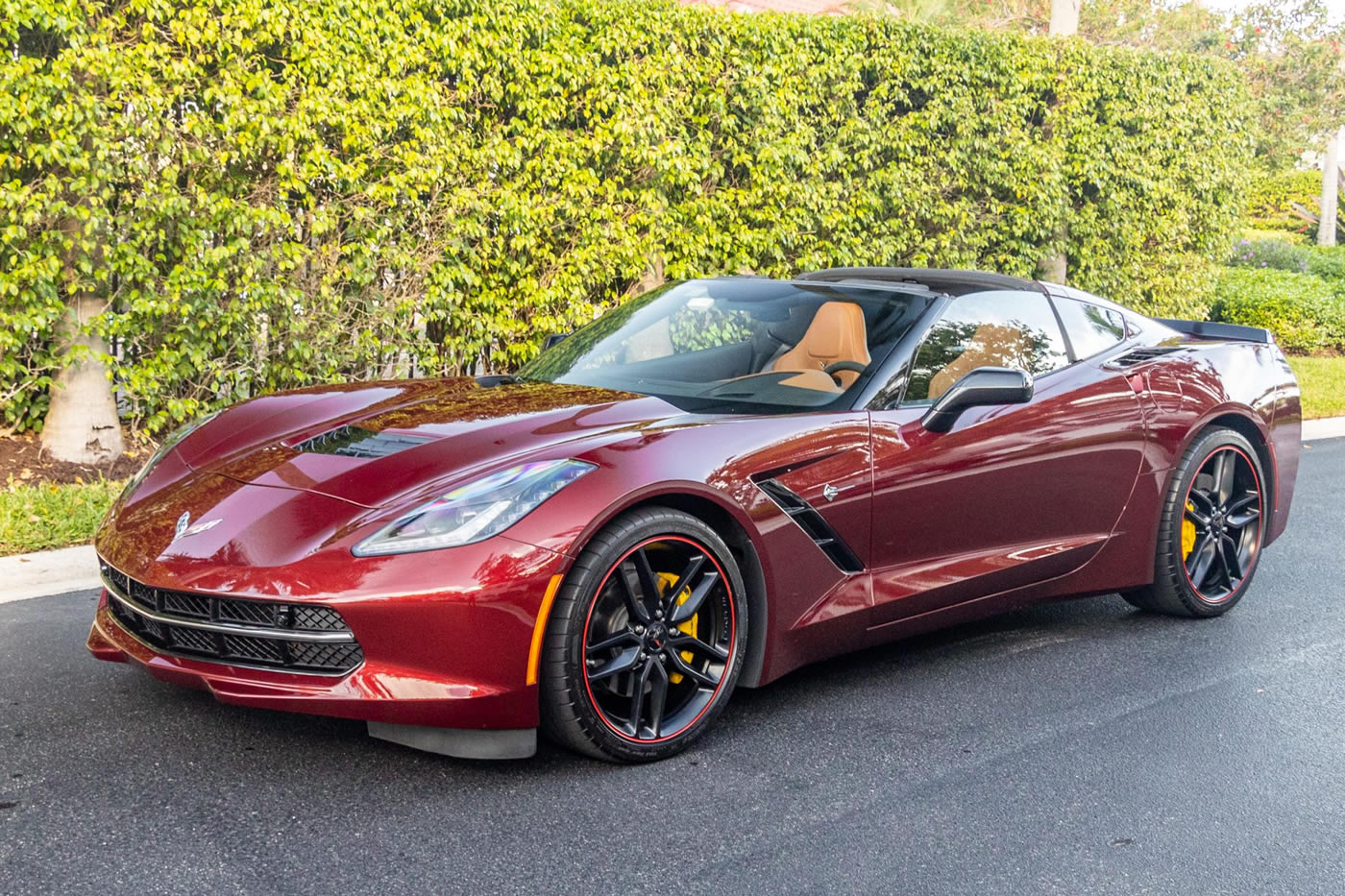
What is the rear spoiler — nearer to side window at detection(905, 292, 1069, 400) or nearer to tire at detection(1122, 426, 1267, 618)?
tire at detection(1122, 426, 1267, 618)

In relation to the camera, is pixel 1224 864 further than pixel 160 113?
No

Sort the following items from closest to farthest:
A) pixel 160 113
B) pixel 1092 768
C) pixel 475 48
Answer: pixel 1092 768
pixel 160 113
pixel 475 48

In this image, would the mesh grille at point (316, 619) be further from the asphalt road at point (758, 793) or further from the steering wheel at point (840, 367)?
the steering wheel at point (840, 367)

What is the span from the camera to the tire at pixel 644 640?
3.49 metres

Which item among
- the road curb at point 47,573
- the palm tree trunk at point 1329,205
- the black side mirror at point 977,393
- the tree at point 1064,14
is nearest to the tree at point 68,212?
the road curb at point 47,573

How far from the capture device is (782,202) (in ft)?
34.4

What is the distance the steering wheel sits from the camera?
4520 mm

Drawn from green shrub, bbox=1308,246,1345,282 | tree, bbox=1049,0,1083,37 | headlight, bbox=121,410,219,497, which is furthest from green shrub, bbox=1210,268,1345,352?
headlight, bbox=121,410,219,497

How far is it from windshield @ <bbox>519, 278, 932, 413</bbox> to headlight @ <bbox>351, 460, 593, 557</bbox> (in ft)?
2.59

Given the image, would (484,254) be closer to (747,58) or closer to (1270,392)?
(747,58)

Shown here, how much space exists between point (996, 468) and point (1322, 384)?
37.9ft

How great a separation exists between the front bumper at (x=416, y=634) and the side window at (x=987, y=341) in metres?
1.71

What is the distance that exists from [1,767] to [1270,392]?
4910 millimetres

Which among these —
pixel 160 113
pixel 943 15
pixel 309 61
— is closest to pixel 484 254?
pixel 309 61
